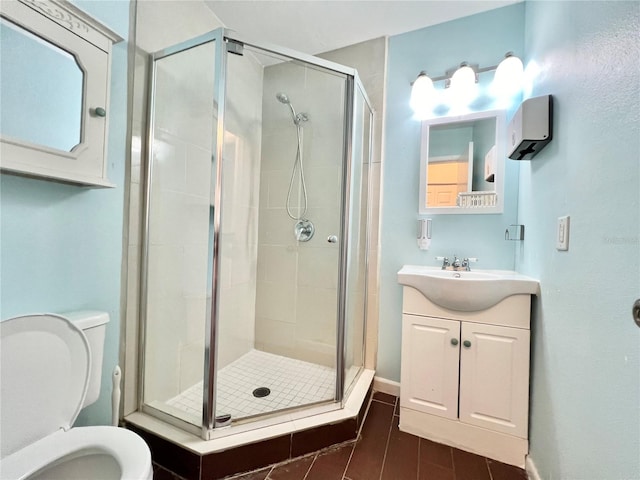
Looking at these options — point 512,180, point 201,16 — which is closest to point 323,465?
point 512,180

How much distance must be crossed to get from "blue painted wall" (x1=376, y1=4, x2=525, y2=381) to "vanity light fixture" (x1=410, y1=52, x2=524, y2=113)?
0.06 meters

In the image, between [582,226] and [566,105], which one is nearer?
[582,226]

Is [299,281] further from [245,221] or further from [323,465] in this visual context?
[323,465]

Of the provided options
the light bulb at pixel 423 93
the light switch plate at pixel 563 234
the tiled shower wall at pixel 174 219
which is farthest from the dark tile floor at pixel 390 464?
the light bulb at pixel 423 93

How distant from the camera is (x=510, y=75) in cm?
146

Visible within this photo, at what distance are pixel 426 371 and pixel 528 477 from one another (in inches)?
21.6

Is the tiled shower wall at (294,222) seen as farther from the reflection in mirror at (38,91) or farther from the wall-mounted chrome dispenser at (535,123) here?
the reflection in mirror at (38,91)

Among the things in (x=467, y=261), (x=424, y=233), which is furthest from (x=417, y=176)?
(x=467, y=261)

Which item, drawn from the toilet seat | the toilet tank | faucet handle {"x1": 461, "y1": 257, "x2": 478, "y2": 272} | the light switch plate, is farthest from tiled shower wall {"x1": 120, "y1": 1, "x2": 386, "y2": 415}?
the light switch plate

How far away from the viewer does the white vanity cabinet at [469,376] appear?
1.19 metres

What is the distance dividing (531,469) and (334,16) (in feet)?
8.56

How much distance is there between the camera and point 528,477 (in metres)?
1.13

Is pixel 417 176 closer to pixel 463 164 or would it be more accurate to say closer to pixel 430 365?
pixel 463 164

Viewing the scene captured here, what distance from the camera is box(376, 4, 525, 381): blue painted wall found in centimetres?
155
